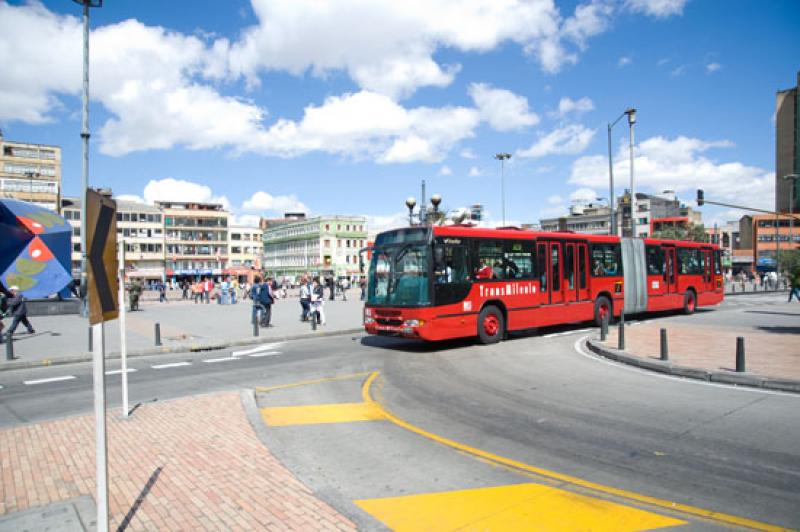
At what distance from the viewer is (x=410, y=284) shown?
13172 mm

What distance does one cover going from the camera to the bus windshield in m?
13.0

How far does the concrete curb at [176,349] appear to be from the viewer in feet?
41.3

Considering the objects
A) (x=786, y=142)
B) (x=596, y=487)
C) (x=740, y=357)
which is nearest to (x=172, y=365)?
(x=596, y=487)

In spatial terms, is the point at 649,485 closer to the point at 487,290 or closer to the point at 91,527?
the point at 91,527

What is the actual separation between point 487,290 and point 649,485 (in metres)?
9.49

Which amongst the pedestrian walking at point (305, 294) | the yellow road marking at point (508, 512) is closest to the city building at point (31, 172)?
the pedestrian walking at point (305, 294)

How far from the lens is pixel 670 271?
853 inches

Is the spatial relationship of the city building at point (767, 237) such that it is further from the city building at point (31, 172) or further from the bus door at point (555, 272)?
the city building at point (31, 172)

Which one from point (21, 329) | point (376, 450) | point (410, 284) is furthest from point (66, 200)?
point (376, 450)

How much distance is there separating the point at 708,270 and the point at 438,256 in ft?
58.9

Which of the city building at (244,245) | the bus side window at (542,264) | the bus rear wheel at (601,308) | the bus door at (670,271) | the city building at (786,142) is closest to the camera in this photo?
the bus side window at (542,264)

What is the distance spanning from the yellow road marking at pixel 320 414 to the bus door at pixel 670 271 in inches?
706

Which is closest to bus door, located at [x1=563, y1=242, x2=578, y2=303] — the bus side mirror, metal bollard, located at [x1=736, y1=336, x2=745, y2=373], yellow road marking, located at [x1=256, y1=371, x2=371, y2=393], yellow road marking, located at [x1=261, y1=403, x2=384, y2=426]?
the bus side mirror

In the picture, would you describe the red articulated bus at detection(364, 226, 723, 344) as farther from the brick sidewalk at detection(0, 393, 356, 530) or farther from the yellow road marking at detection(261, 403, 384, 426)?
the brick sidewalk at detection(0, 393, 356, 530)
